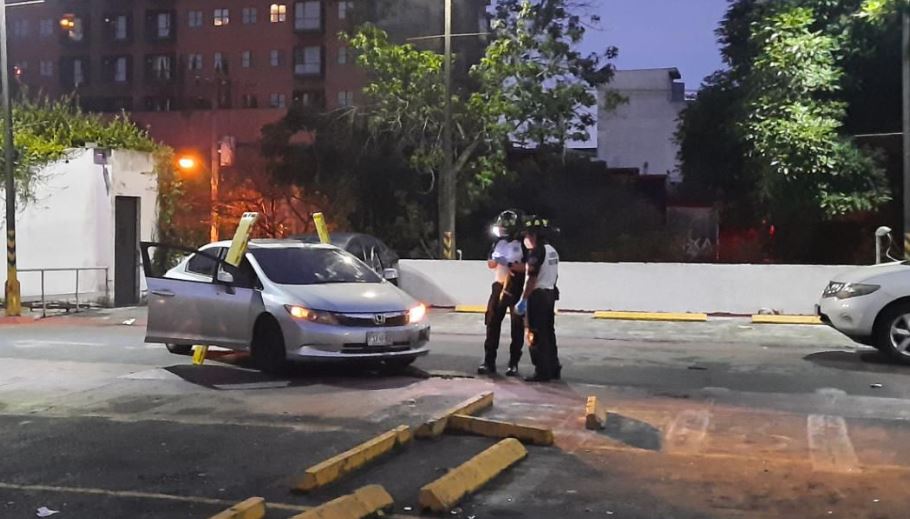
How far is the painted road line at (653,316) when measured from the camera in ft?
59.0

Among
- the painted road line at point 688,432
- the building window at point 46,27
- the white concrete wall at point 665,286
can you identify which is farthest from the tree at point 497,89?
the building window at point 46,27

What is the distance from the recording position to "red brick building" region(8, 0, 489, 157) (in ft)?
169

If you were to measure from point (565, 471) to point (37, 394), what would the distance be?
5671 millimetres

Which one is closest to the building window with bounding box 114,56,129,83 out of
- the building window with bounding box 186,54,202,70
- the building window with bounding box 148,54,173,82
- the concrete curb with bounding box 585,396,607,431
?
the building window with bounding box 148,54,173,82

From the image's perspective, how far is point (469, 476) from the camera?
6.12 metres

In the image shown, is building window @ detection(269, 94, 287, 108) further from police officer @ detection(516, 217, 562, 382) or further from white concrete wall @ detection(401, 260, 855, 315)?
police officer @ detection(516, 217, 562, 382)

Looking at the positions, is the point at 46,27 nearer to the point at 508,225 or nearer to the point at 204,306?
the point at 204,306

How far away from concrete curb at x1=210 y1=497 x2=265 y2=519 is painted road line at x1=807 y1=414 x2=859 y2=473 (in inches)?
147

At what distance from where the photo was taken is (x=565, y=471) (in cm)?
670

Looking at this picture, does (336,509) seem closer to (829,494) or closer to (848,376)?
(829,494)

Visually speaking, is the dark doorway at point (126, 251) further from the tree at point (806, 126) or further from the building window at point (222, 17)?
the building window at point (222, 17)

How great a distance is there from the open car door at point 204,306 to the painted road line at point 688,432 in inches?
181

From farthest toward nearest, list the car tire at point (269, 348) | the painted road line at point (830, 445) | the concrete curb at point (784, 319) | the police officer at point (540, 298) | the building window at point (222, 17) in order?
1. the building window at point (222, 17)
2. the concrete curb at point (784, 319)
3. the car tire at point (269, 348)
4. the police officer at point (540, 298)
5. the painted road line at point (830, 445)

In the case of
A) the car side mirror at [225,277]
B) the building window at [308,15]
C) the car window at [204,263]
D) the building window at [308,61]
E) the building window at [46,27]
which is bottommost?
the car side mirror at [225,277]
